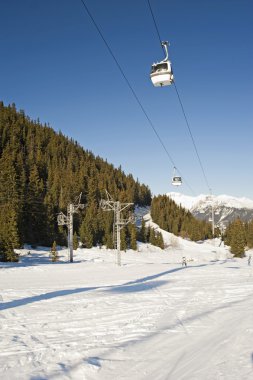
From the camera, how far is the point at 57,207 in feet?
260

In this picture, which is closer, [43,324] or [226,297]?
[43,324]

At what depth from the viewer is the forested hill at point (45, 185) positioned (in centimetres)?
6406

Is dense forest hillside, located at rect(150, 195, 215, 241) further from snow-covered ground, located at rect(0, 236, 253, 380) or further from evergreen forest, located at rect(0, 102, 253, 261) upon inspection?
snow-covered ground, located at rect(0, 236, 253, 380)

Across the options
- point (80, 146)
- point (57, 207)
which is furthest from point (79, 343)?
point (80, 146)

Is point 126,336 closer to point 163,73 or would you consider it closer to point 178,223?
point 163,73

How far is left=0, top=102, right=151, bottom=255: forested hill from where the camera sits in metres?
64.1

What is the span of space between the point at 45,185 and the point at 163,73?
3375 inches

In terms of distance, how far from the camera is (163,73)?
39.4 feet

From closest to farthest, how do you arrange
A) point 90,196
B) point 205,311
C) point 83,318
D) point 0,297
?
point 83,318
point 205,311
point 0,297
point 90,196

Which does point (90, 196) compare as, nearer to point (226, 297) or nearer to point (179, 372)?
point (226, 297)

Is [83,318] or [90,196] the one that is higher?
[90,196]

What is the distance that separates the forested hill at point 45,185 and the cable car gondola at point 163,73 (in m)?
34.5

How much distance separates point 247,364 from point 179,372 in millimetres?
1013

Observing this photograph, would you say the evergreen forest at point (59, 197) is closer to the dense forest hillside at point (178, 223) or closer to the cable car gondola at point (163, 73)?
the dense forest hillside at point (178, 223)
